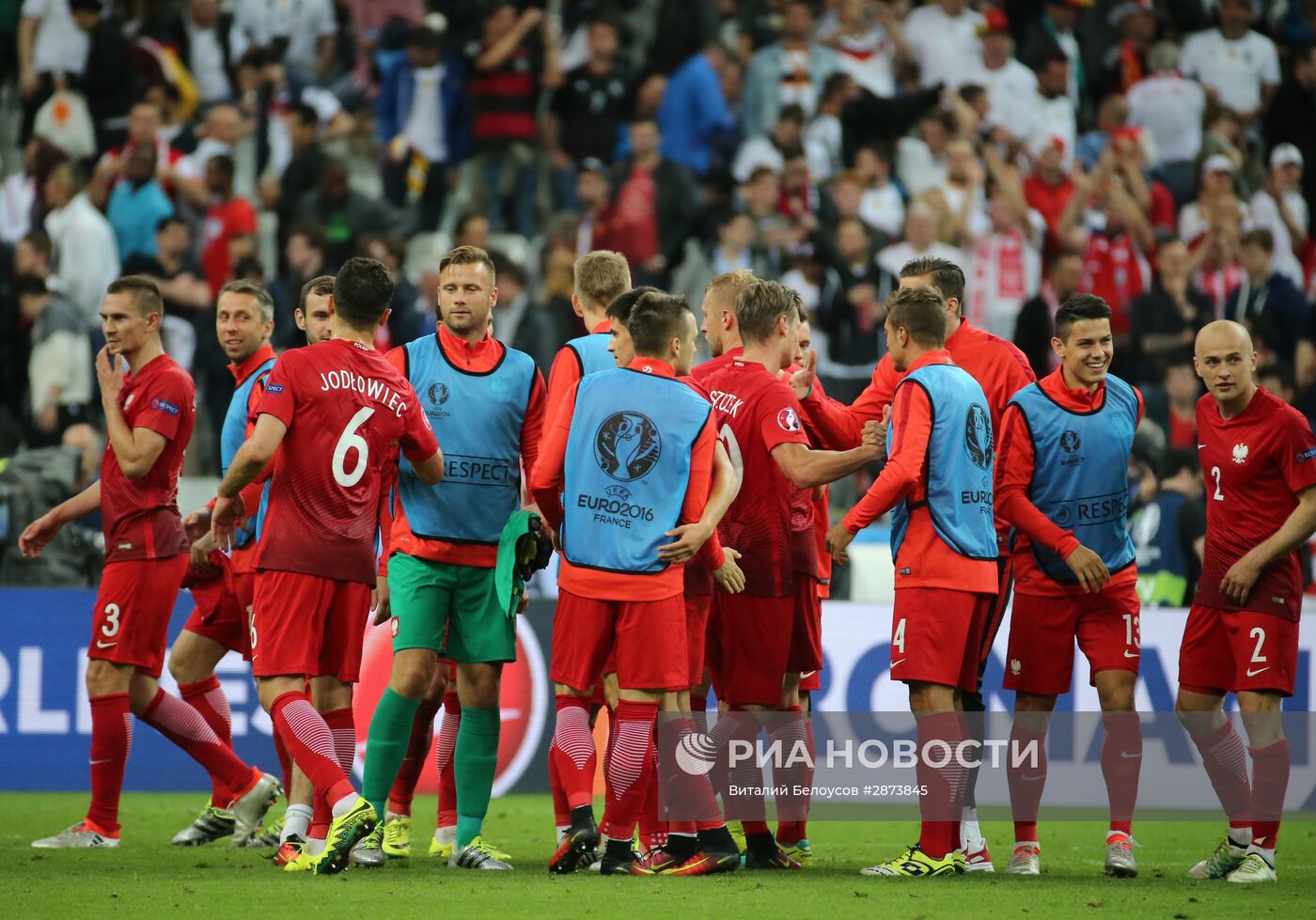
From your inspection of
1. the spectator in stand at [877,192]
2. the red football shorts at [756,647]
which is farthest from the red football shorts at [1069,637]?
the spectator in stand at [877,192]

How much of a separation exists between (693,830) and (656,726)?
50cm

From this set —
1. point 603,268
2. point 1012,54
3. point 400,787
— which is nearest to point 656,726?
point 400,787

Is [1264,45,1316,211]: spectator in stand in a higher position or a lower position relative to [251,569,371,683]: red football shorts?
Result: higher

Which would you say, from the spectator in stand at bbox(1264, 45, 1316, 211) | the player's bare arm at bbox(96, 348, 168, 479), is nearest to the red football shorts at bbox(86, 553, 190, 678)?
the player's bare arm at bbox(96, 348, 168, 479)

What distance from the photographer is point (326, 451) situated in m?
7.20

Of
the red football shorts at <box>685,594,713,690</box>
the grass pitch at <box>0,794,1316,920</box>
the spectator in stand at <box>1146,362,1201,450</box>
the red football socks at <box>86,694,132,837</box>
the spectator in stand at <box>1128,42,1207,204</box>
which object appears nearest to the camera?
the grass pitch at <box>0,794,1316,920</box>

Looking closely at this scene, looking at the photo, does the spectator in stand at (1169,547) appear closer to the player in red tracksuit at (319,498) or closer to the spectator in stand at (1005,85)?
the spectator in stand at (1005,85)

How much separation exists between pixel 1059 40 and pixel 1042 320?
494cm

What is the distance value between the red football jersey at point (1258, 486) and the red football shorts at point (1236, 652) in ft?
0.20

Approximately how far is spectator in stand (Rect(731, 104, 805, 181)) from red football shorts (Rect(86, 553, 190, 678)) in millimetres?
9742

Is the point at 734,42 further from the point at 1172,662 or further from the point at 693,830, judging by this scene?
the point at 693,830

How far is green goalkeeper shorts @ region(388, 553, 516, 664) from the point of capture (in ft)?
24.7

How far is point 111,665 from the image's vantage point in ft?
27.8

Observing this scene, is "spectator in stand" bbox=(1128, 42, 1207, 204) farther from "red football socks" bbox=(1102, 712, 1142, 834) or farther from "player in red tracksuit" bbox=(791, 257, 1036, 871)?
"red football socks" bbox=(1102, 712, 1142, 834)
